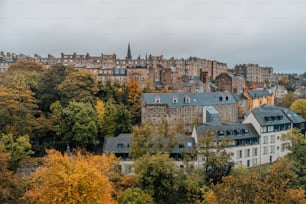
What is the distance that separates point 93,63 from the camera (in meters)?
87.9

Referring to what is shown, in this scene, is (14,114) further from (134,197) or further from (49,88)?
(134,197)

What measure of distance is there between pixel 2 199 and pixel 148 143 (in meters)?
18.8

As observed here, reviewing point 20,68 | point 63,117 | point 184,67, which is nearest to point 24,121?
point 63,117

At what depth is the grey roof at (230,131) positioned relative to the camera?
4063 centimetres

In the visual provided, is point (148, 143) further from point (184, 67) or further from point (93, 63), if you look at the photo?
point (184, 67)

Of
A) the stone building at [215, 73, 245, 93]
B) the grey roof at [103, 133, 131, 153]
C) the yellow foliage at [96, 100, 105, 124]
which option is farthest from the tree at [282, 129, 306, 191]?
the stone building at [215, 73, 245, 93]

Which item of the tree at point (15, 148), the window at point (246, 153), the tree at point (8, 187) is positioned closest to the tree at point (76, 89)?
the tree at point (15, 148)

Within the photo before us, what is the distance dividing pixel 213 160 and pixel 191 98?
19002 millimetres

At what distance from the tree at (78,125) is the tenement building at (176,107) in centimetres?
986

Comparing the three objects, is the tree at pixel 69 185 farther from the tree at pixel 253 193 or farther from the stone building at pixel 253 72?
the stone building at pixel 253 72

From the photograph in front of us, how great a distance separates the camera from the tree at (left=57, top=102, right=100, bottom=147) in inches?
1629

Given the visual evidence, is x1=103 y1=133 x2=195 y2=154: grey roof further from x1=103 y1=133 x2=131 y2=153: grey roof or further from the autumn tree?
the autumn tree

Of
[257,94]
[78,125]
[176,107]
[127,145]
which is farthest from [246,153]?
[257,94]

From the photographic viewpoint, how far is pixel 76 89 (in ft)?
160
